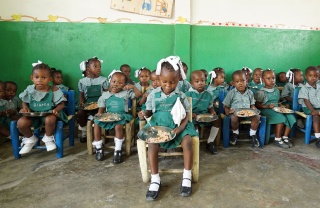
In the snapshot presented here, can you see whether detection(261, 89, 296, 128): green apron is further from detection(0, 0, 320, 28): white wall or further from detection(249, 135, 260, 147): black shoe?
detection(0, 0, 320, 28): white wall

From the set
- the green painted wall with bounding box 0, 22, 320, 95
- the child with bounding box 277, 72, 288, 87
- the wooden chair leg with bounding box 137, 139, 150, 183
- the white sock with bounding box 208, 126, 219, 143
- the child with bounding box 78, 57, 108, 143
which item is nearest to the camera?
the wooden chair leg with bounding box 137, 139, 150, 183

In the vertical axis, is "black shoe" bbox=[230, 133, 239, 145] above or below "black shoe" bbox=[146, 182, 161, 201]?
above

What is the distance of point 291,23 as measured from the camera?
5.30 metres

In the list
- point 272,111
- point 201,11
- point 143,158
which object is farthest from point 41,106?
point 201,11

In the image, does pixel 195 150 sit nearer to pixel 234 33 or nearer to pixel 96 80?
pixel 96 80

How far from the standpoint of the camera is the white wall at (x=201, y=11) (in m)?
4.38

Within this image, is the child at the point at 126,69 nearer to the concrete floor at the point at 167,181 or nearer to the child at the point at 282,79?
the concrete floor at the point at 167,181

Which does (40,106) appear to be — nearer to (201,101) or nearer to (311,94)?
(201,101)

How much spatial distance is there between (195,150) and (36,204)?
1522 millimetres

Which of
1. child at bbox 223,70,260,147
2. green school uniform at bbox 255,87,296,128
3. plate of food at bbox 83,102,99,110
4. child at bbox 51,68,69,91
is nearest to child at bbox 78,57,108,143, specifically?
plate of food at bbox 83,102,99,110

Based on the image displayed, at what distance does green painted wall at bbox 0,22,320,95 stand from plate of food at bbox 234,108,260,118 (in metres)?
1.85

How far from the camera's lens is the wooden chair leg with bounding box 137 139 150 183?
2.45 meters

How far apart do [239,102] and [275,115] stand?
628 millimetres

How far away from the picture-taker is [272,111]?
375cm
